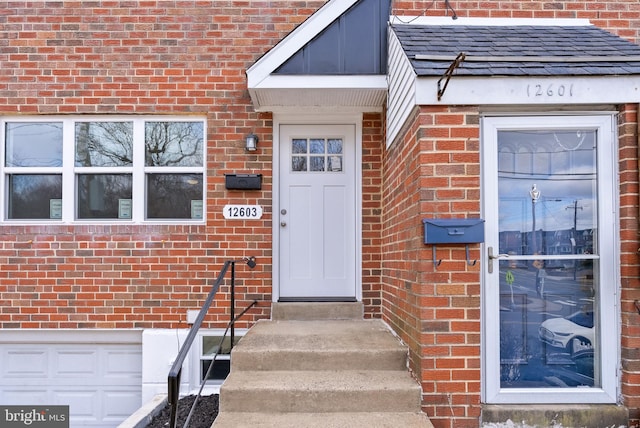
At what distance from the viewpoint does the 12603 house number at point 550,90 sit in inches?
122

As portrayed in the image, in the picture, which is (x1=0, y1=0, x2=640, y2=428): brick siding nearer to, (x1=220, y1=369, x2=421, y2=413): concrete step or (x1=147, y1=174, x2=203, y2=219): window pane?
(x1=147, y1=174, x2=203, y2=219): window pane

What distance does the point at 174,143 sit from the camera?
4883 millimetres

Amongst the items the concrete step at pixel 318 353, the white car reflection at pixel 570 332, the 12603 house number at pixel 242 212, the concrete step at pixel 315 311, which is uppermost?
the 12603 house number at pixel 242 212

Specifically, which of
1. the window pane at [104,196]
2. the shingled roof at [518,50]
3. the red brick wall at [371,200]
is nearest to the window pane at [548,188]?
the shingled roof at [518,50]

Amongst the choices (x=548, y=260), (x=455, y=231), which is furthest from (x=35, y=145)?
(x=548, y=260)

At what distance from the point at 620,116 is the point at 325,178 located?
2.79 m

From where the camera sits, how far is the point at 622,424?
3.04 m

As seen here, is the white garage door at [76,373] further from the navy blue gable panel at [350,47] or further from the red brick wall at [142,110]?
the navy blue gable panel at [350,47]

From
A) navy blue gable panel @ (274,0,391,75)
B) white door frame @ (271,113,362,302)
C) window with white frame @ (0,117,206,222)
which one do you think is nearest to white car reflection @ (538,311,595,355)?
white door frame @ (271,113,362,302)

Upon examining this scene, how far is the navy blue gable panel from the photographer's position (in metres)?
4.16

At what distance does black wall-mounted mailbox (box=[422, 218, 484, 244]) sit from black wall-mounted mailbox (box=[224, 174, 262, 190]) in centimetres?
227

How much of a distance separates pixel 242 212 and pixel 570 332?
321 cm

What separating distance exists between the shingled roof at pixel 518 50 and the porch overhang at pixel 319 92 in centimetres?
56

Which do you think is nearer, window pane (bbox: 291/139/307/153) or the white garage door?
the white garage door
